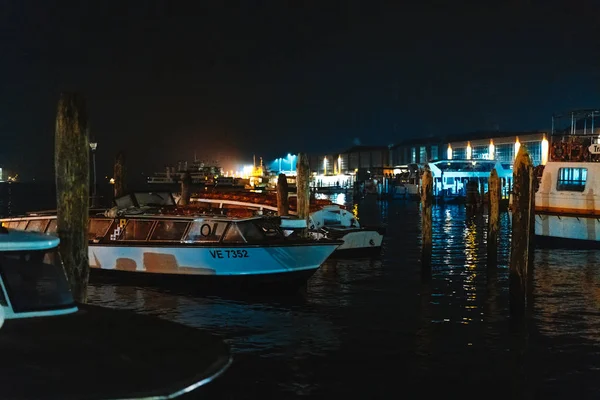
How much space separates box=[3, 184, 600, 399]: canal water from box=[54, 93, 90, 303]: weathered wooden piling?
3.73 metres

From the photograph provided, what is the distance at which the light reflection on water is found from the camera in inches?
497

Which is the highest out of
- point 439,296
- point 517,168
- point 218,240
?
point 517,168

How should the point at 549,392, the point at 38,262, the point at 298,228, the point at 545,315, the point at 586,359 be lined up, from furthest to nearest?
1. the point at 298,228
2. the point at 545,315
3. the point at 586,359
4. the point at 549,392
5. the point at 38,262

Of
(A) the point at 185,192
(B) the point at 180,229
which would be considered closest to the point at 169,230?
(B) the point at 180,229

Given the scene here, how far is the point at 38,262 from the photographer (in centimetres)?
852

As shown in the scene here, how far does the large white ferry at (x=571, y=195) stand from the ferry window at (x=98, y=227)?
72.4 feet

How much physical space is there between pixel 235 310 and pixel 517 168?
8.82 meters

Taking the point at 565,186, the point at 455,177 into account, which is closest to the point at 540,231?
the point at 565,186

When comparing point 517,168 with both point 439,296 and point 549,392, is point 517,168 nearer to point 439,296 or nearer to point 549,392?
point 439,296

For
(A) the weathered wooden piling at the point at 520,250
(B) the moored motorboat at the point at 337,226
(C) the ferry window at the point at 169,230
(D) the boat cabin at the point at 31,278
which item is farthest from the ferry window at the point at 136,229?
(D) the boat cabin at the point at 31,278

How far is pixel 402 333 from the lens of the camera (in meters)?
16.5

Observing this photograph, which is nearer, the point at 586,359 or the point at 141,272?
the point at 586,359

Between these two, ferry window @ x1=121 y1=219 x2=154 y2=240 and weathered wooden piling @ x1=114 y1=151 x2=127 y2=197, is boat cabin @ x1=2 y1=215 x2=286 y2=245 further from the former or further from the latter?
weathered wooden piling @ x1=114 y1=151 x2=127 y2=197

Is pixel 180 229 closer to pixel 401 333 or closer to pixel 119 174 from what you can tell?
pixel 401 333
